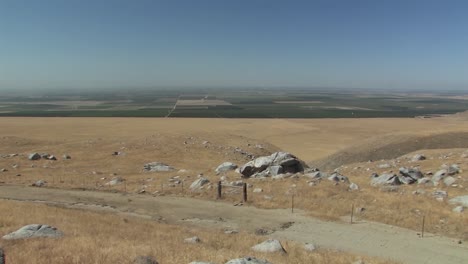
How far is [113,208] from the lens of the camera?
27438 mm

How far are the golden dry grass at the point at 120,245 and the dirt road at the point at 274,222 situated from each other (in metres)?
2.96

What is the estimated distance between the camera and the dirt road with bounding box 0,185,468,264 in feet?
60.8

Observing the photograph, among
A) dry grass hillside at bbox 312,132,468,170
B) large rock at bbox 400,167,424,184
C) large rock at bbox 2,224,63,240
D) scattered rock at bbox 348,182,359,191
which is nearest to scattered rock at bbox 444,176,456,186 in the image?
large rock at bbox 400,167,424,184

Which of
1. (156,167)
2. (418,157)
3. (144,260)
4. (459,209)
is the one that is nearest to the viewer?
(144,260)

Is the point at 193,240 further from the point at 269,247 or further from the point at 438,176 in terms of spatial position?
the point at 438,176

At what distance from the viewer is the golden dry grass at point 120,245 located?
1282cm

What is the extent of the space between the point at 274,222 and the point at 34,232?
12821mm

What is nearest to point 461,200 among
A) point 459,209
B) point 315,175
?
point 459,209

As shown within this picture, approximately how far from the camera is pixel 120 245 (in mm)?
14625

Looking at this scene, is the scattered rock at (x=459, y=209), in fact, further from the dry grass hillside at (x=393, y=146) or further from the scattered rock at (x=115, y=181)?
the dry grass hillside at (x=393, y=146)

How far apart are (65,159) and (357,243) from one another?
148 ft

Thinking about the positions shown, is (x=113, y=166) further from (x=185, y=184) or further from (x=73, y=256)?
(x=73, y=256)

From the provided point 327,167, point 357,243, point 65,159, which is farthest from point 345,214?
point 65,159

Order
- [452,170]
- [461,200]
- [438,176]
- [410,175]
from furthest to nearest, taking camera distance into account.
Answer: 1. [410,175]
2. [452,170]
3. [438,176]
4. [461,200]
